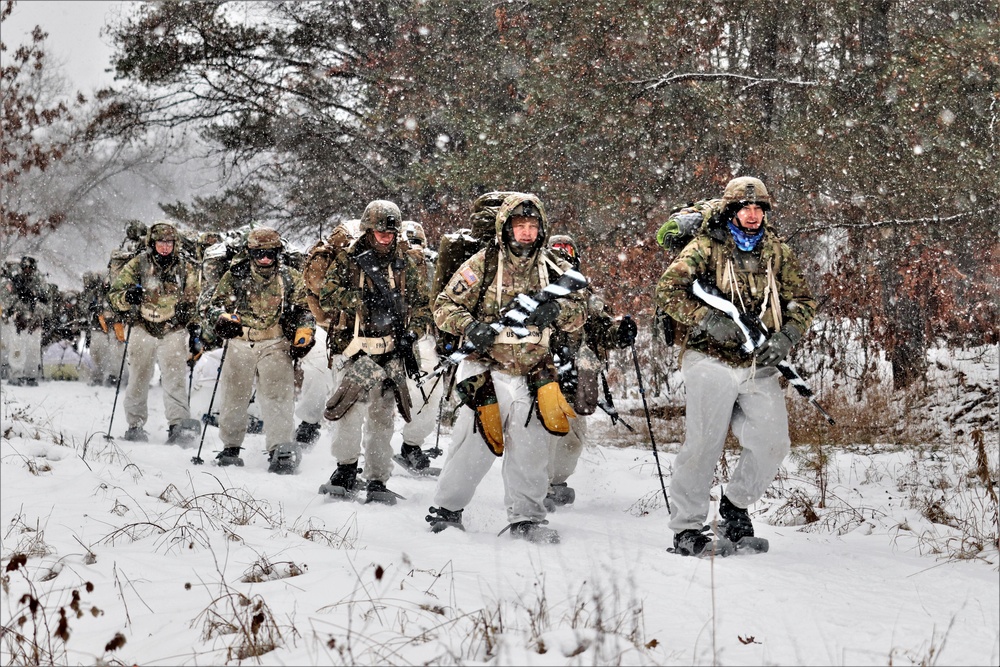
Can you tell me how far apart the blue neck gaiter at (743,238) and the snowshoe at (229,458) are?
5462 mm

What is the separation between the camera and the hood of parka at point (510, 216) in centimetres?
593

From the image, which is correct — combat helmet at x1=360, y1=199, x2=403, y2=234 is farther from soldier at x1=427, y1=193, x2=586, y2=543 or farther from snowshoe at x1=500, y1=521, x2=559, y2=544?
snowshoe at x1=500, y1=521, x2=559, y2=544

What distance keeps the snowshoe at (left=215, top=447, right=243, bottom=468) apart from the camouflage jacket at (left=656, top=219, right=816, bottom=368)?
502 cm

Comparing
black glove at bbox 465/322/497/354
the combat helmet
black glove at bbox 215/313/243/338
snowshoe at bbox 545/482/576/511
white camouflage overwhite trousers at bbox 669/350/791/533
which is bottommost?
snowshoe at bbox 545/482/576/511

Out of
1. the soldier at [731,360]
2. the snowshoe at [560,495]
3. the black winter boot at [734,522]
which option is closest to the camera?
the soldier at [731,360]

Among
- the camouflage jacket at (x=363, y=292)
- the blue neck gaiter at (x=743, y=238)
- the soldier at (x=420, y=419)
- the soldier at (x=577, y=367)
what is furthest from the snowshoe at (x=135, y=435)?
the blue neck gaiter at (x=743, y=238)

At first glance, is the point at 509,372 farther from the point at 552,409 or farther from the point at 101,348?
the point at 101,348

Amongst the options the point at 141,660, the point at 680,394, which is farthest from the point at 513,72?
the point at 141,660

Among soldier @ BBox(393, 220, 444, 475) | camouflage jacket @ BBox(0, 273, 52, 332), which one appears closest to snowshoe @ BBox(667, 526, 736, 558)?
soldier @ BBox(393, 220, 444, 475)

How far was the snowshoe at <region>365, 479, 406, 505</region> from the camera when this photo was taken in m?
7.13

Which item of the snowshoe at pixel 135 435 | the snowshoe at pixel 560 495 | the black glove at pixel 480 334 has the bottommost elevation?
the snowshoe at pixel 560 495

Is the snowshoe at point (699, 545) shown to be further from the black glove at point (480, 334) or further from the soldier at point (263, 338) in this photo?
the soldier at point (263, 338)

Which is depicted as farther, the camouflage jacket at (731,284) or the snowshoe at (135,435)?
the snowshoe at (135,435)

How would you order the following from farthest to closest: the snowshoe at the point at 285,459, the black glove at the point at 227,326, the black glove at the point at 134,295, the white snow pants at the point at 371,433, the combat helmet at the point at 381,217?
the black glove at the point at 134,295 → the snowshoe at the point at 285,459 → the black glove at the point at 227,326 → the white snow pants at the point at 371,433 → the combat helmet at the point at 381,217
